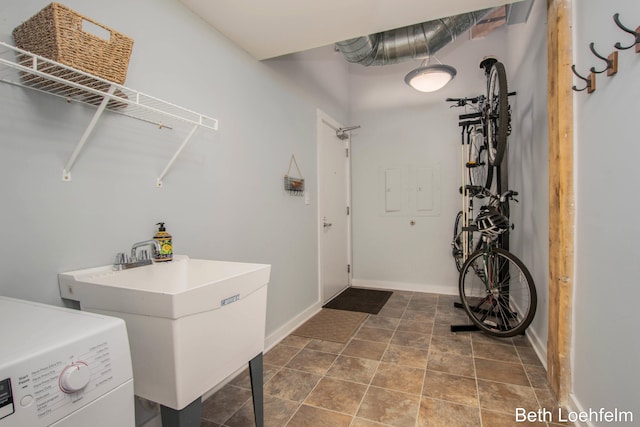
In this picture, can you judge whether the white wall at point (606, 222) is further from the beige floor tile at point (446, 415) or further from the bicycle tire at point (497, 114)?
the bicycle tire at point (497, 114)

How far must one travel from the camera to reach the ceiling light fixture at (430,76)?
2709mm

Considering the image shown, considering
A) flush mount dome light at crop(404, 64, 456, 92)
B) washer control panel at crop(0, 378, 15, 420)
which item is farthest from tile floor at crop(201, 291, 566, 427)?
flush mount dome light at crop(404, 64, 456, 92)

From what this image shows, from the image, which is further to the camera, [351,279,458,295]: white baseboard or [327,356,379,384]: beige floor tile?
[351,279,458,295]: white baseboard

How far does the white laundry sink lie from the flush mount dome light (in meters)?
2.41

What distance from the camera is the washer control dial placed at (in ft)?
2.10

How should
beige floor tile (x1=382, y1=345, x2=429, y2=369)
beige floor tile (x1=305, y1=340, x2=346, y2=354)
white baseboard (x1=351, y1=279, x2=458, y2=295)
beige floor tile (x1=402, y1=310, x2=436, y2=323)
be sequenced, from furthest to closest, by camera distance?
1. white baseboard (x1=351, y1=279, x2=458, y2=295)
2. beige floor tile (x1=402, y1=310, x2=436, y2=323)
3. beige floor tile (x1=305, y1=340, x2=346, y2=354)
4. beige floor tile (x1=382, y1=345, x2=429, y2=369)

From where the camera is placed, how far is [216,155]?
1983 mm

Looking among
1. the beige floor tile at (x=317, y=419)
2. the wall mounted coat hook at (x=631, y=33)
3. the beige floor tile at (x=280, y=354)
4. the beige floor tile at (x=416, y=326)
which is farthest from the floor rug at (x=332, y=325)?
the wall mounted coat hook at (x=631, y=33)

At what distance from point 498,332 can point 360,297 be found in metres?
1.64

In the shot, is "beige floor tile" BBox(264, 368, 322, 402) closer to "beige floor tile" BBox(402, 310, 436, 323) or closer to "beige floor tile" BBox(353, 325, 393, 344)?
"beige floor tile" BBox(353, 325, 393, 344)

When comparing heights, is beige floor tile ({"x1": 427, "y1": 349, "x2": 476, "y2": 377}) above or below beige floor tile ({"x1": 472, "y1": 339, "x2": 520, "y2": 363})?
below

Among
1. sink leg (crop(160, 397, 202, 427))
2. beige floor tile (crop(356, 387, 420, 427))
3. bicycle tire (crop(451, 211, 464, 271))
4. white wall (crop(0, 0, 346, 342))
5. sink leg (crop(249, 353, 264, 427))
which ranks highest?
white wall (crop(0, 0, 346, 342))

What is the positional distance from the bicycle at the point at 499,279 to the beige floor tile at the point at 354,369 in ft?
3.45

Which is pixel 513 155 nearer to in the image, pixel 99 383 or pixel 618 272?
pixel 618 272
